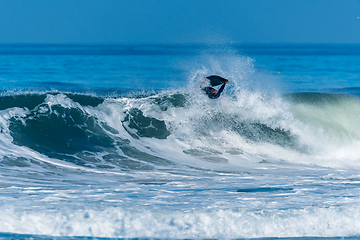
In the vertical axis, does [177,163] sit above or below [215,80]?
below

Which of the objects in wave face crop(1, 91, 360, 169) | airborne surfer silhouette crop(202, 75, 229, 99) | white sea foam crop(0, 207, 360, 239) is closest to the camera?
white sea foam crop(0, 207, 360, 239)

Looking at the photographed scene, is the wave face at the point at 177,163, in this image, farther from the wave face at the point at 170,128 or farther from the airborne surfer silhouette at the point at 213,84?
the airborne surfer silhouette at the point at 213,84

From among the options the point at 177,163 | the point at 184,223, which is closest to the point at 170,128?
the point at 177,163

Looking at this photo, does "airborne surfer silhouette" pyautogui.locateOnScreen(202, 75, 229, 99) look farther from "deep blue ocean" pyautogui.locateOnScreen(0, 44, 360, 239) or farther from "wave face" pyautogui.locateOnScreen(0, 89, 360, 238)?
"wave face" pyautogui.locateOnScreen(0, 89, 360, 238)

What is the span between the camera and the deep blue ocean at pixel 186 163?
4.92m

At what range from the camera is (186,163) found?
340 inches

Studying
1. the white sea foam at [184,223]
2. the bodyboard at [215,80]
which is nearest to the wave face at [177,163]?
the white sea foam at [184,223]

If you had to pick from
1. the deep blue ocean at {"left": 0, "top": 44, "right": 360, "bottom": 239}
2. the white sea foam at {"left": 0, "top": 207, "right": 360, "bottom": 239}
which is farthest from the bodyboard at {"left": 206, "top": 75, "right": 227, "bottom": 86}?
the white sea foam at {"left": 0, "top": 207, "right": 360, "bottom": 239}

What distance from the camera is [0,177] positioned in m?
6.95

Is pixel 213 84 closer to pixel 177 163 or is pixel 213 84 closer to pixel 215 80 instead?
pixel 215 80

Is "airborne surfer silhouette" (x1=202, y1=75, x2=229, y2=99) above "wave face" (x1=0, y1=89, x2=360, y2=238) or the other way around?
above

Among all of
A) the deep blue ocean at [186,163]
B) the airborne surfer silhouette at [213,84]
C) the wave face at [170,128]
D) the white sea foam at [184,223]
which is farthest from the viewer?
the airborne surfer silhouette at [213,84]

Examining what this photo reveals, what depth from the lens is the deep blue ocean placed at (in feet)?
16.1

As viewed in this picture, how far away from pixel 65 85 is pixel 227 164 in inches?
510
